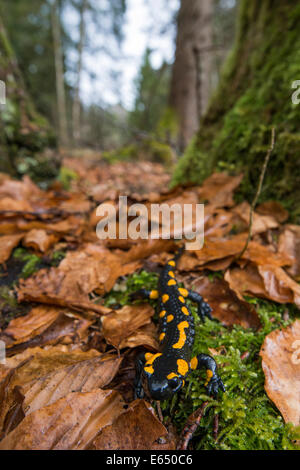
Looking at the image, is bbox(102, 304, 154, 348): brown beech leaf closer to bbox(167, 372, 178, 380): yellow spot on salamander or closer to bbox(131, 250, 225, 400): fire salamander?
bbox(131, 250, 225, 400): fire salamander

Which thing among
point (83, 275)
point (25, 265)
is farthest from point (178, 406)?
point (25, 265)

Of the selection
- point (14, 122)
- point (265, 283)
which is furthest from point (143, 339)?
point (14, 122)

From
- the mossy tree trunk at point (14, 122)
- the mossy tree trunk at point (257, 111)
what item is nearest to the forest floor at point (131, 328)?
the mossy tree trunk at point (257, 111)

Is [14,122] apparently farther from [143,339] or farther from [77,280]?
[143,339]

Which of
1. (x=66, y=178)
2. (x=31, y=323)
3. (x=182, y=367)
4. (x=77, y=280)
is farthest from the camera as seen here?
(x=66, y=178)

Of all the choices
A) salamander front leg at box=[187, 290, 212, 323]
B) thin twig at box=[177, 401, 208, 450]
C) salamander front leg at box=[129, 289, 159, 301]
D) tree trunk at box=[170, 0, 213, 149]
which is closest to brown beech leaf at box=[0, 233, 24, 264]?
salamander front leg at box=[129, 289, 159, 301]
